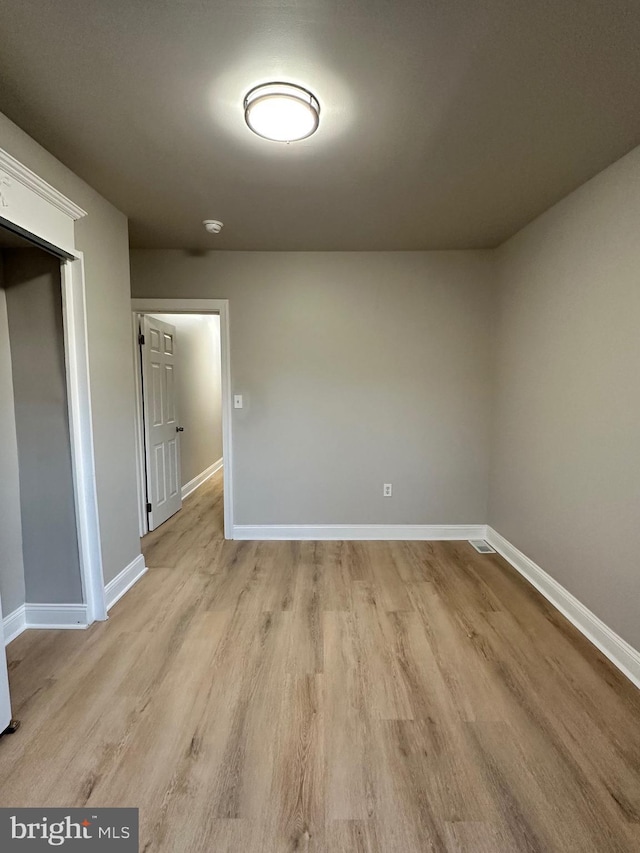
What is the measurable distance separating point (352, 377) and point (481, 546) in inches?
72.4

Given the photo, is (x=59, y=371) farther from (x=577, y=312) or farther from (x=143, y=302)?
(x=577, y=312)

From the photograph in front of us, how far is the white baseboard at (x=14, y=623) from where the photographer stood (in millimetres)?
1987

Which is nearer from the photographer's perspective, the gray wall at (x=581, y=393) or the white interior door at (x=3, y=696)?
the white interior door at (x=3, y=696)

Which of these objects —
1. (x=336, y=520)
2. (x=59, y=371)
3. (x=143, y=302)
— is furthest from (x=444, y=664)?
(x=143, y=302)

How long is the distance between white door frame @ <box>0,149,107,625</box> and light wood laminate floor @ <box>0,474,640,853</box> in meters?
0.39

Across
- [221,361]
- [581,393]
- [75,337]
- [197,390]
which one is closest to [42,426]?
[75,337]

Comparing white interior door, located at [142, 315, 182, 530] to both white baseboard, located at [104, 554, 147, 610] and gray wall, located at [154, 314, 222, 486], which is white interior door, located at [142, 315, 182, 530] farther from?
white baseboard, located at [104, 554, 147, 610]

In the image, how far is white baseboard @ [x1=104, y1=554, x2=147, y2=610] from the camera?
2289 mm

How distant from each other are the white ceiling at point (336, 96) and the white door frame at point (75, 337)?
0.26 m

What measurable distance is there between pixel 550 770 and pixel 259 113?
2.68 metres

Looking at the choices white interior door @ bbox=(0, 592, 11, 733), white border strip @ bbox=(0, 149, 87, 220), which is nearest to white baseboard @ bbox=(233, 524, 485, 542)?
white interior door @ bbox=(0, 592, 11, 733)

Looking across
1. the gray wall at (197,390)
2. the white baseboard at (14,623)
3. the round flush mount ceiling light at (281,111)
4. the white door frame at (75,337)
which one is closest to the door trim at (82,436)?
the white door frame at (75,337)

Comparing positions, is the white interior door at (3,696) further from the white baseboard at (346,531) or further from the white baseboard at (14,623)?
the white baseboard at (346,531)

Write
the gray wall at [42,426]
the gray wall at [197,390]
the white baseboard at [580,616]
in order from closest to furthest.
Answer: the white baseboard at [580,616]
the gray wall at [42,426]
the gray wall at [197,390]
